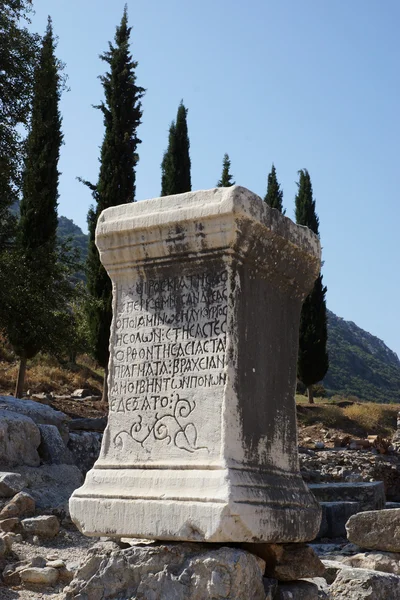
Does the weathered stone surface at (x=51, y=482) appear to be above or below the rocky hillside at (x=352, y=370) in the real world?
below

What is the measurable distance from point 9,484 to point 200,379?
364cm

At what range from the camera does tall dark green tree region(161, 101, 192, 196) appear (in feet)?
86.8

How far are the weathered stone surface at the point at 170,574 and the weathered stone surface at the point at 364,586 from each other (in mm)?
970

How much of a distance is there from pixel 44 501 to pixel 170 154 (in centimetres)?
2103

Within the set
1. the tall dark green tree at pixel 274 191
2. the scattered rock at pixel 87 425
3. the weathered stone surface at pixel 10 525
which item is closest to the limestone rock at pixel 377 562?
the weathered stone surface at pixel 10 525

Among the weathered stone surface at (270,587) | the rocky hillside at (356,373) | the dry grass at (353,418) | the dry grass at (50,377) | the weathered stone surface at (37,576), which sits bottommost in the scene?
the weathered stone surface at (37,576)

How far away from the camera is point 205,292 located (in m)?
3.65

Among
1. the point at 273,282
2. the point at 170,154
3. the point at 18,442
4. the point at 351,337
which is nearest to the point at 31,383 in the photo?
the point at 170,154

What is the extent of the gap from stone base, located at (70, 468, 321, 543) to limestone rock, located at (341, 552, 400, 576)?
7.09 feet

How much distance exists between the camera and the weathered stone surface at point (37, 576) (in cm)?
485

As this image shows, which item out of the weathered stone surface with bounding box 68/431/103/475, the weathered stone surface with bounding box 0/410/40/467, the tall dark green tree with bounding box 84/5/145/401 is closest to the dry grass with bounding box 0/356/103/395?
the tall dark green tree with bounding box 84/5/145/401

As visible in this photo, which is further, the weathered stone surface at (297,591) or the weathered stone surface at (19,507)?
the weathered stone surface at (19,507)

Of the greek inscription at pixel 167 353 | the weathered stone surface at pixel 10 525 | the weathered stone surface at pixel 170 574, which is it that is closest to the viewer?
the weathered stone surface at pixel 170 574

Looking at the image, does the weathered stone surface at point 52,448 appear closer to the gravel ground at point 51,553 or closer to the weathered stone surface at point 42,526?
the gravel ground at point 51,553
